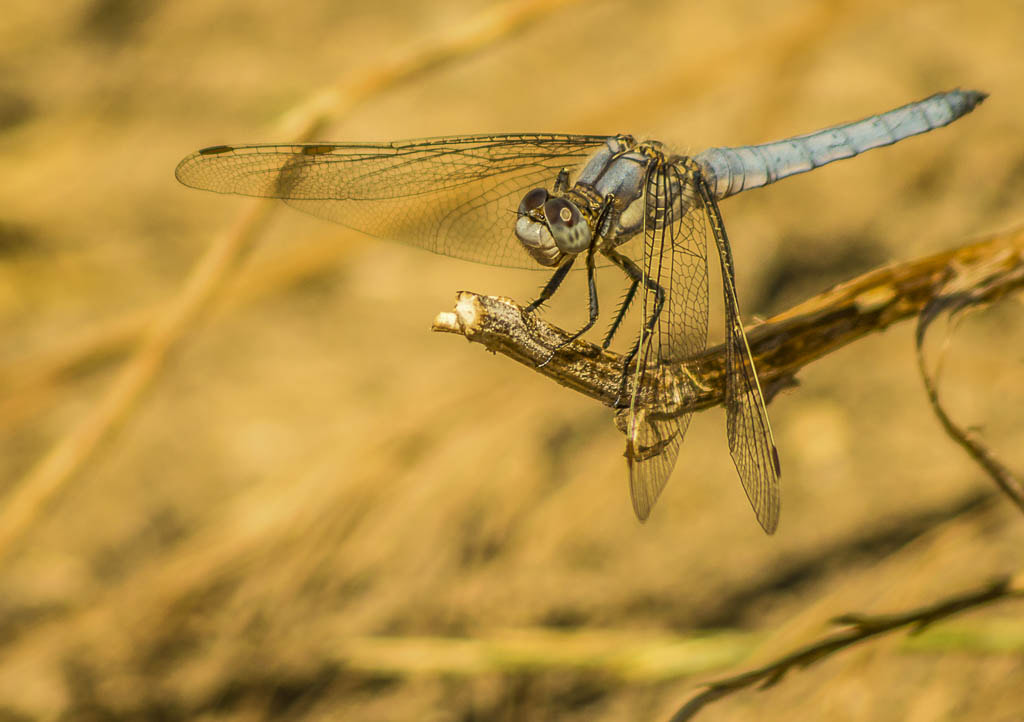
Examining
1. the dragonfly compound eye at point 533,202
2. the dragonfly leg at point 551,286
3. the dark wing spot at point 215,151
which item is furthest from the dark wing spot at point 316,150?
the dragonfly leg at point 551,286

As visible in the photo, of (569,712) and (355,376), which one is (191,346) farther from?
(569,712)

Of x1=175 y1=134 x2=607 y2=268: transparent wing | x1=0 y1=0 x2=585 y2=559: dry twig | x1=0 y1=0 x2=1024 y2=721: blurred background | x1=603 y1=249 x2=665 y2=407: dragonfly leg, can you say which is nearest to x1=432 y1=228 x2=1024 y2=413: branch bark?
x1=603 y1=249 x2=665 y2=407: dragonfly leg

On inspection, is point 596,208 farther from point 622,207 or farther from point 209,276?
point 209,276

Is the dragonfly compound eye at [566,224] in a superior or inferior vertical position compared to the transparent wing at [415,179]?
inferior

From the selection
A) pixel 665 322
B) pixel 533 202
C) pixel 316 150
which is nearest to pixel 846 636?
pixel 665 322

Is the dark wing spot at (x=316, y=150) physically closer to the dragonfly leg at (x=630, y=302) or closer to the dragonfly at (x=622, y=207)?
the dragonfly at (x=622, y=207)

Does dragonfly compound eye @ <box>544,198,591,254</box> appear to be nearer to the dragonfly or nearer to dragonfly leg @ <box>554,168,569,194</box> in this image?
the dragonfly

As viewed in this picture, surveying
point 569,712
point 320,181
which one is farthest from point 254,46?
point 569,712
